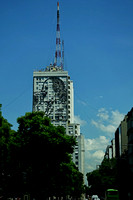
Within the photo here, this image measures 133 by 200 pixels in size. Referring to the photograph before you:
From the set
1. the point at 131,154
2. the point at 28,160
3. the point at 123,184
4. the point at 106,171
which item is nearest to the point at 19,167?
the point at 28,160

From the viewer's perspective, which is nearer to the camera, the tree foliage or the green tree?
the green tree

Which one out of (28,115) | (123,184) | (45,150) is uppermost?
(28,115)

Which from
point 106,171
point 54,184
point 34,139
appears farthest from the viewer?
point 106,171

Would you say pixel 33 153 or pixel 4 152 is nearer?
pixel 33 153

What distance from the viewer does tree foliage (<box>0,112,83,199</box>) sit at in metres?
59.3

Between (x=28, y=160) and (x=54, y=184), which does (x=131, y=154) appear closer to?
(x=54, y=184)

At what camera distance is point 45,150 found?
2354 inches

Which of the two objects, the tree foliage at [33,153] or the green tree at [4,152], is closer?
the green tree at [4,152]

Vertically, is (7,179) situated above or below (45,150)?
below

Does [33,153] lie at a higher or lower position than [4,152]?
lower

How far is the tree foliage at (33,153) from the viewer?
195 ft

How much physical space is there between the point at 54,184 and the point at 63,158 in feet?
19.9

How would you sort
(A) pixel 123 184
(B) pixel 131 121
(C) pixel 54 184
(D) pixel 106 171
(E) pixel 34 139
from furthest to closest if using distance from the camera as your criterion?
(D) pixel 106 171 < (A) pixel 123 184 < (B) pixel 131 121 < (C) pixel 54 184 < (E) pixel 34 139

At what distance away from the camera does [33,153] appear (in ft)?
197
